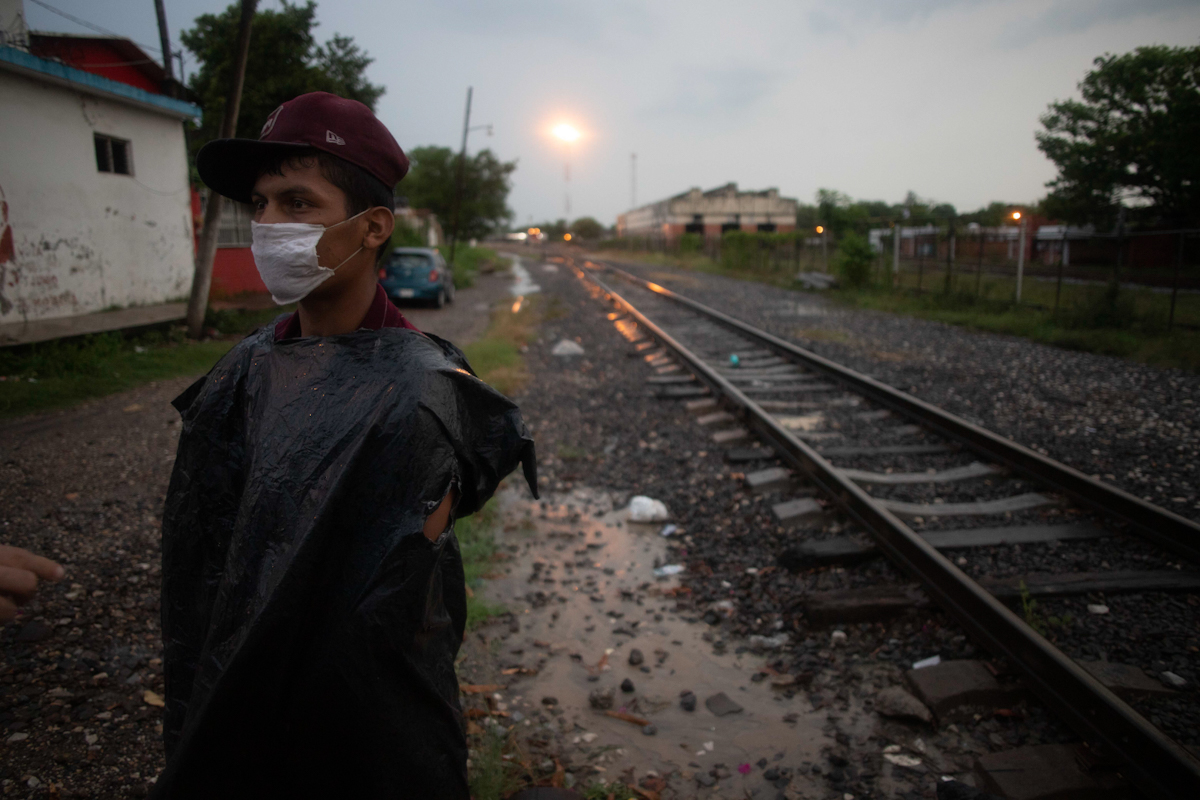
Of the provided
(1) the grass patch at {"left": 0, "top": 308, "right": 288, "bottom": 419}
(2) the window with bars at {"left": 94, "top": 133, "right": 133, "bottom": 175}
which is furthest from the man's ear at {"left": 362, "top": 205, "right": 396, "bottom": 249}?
(2) the window with bars at {"left": 94, "top": 133, "right": 133, "bottom": 175}

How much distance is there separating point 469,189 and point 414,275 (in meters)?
47.5

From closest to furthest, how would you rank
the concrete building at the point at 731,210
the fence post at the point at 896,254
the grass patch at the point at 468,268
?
the fence post at the point at 896,254
the grass patch at the point at 468,268
the concrete building at the point at 731,210

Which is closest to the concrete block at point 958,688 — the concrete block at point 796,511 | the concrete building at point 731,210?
the concrete block at point 796,511

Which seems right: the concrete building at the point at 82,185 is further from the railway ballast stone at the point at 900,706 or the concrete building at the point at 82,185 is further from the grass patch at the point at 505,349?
the railway ballast stone at the point at 900,706

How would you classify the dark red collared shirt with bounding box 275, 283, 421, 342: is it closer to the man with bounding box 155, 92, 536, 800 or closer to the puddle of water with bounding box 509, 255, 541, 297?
the man with bounding box 155, 92, 536, 800

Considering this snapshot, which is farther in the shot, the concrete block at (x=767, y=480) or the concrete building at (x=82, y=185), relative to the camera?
the concrete building at (x=82, y=185)

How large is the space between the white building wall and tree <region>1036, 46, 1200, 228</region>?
1872cm

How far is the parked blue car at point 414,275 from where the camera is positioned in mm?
17312

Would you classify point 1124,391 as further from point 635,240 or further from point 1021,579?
point 635,240

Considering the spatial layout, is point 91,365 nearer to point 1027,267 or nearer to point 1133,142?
point 1133,142

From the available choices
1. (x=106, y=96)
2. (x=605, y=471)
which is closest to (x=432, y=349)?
(x=605, y=471)

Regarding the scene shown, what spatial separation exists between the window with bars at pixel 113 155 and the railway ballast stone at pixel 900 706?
1288 centimetres

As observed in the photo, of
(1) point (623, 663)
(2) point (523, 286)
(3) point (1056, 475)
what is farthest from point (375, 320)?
(2) point (523, 286)

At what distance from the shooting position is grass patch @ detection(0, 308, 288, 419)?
6695 mm
